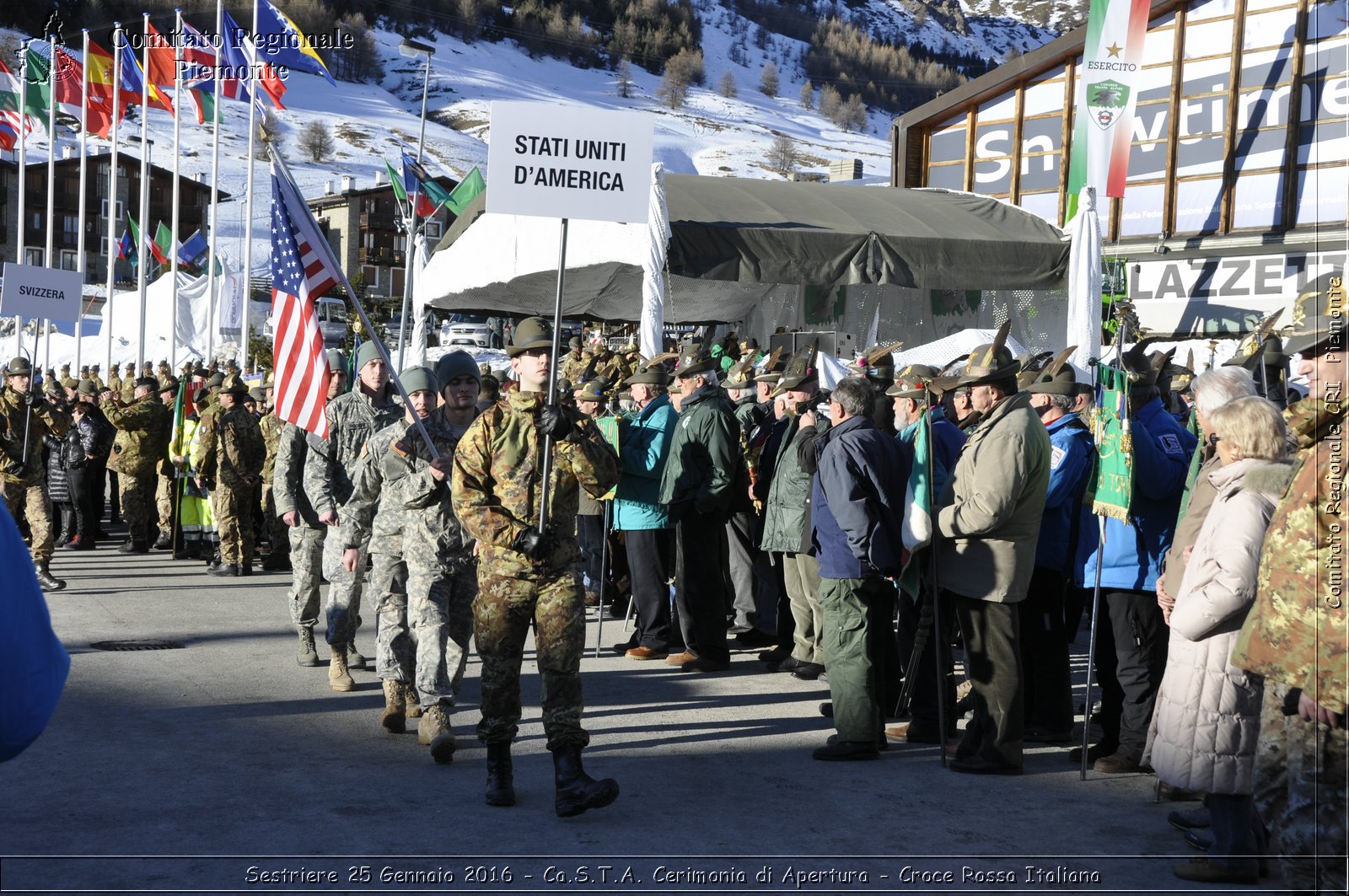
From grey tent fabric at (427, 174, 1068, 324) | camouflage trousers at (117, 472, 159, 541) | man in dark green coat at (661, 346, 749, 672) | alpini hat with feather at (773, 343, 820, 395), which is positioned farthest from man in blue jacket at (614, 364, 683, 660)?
camouflage trousers at (117, 472, 159, 541)

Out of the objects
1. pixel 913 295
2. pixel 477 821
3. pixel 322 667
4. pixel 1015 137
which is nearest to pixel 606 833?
pixel 477 821

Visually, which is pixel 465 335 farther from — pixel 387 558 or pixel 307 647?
pixel 387 558

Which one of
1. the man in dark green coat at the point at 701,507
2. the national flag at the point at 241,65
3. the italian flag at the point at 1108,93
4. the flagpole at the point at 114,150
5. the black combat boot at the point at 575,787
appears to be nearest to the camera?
the black combat boot at the point at 575,787

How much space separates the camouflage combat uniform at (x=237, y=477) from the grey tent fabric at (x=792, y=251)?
11.0ft

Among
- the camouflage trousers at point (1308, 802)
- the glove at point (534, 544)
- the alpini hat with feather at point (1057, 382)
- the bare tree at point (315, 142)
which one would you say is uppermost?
the bare tree at point (315, 142)

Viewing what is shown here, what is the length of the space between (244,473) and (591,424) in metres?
8.78

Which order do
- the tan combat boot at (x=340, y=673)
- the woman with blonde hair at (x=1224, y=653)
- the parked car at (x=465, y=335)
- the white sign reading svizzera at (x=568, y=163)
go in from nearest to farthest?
the woman with blonde hair at (x=1224, y=653) → the white sign reading svizzera at (x=568, y=163) → the tan combat boot at (x=340, y=673) → the parked car at (x=465, y=335)

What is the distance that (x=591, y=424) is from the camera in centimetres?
635

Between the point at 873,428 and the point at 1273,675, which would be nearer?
the point at 1273,675

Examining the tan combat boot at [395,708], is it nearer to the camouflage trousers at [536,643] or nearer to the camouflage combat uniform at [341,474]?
the camouflage combat uniform at [341,474]

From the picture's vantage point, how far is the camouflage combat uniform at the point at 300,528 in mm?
9109

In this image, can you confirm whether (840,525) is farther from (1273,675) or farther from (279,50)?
(279,50)

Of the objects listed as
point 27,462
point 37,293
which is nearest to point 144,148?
point 37,293

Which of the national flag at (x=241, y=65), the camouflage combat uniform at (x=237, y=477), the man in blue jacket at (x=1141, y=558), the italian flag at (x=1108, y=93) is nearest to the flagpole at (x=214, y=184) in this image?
the national flag at (x=241, y=65)
